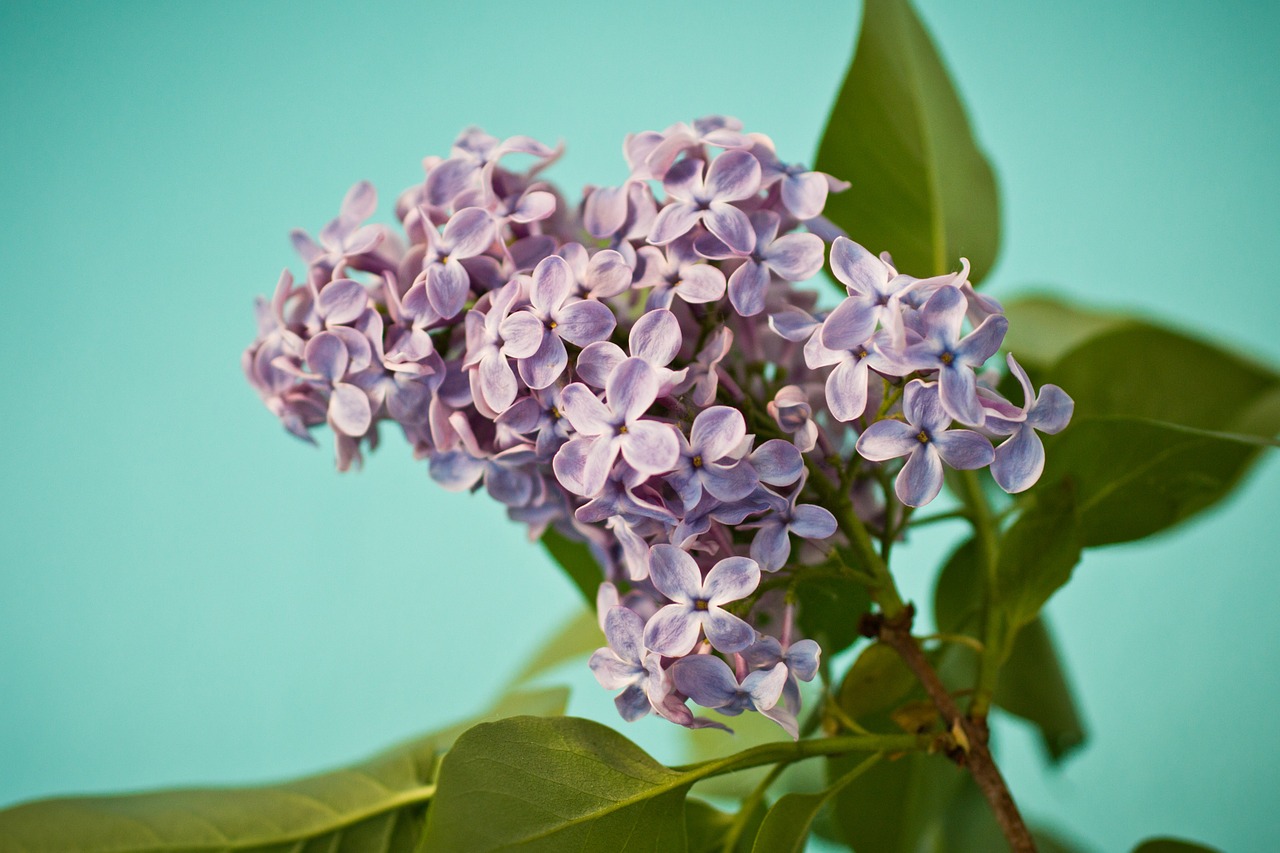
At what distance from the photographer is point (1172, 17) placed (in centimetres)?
109

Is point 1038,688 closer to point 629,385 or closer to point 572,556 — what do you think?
point 572,556

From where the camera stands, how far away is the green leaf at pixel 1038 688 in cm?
62

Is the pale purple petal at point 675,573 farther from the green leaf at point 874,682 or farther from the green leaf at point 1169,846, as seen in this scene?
the green leaf at point 1169,846

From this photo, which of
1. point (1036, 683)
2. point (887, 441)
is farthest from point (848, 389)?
point (1036, 683)

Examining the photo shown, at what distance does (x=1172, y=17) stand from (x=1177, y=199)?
19 cm

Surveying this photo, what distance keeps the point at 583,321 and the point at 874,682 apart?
207 mm

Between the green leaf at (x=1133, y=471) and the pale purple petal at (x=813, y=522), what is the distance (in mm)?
133

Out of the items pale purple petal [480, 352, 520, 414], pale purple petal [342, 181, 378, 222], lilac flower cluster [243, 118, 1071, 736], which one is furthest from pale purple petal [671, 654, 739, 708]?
pale purple petal [342, 181, 378, 222]

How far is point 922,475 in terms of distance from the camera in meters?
0.31

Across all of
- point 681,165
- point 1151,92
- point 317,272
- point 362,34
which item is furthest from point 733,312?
point 1151,92

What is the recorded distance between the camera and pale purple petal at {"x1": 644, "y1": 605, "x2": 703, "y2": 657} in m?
0.32

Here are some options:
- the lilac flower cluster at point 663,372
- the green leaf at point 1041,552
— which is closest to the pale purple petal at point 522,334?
the lilac flower cluster at point 663,372

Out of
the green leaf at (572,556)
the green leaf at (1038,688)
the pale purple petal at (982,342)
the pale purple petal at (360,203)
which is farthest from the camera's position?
the green leaf at (1038,688)

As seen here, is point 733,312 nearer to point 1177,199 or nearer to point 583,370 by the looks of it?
point 583,370
